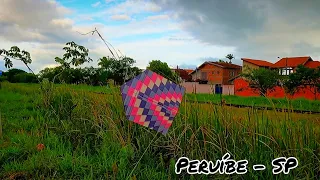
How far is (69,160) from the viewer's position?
141 inches

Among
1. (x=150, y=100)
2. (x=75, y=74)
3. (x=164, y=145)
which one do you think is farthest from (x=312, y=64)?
(x=150, y=100)

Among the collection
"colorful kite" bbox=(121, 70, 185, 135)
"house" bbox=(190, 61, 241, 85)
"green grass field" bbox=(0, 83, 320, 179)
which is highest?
"house" bbox=(190, 61, 241, 85)

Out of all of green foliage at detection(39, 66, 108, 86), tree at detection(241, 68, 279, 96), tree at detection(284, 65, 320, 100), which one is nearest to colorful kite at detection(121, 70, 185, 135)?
green foliage at detection(39, 66, 108, 86)

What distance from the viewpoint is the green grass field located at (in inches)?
122

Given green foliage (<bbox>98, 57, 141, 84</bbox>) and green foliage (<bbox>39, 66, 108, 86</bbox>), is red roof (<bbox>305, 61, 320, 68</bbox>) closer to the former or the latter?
green foliage (<bbox>39, 66, 108, 86</bbox>)

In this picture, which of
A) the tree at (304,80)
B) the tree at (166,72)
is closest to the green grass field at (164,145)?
the tree at (166,72)

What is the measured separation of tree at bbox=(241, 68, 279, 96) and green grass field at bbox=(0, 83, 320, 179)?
2514 centimetres

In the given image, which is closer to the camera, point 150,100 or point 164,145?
point 150,100

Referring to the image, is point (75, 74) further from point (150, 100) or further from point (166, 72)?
point (150, 100)

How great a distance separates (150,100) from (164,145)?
1303 mm

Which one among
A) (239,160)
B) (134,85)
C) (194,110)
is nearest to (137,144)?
(194,110)

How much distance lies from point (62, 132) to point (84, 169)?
5.49 feet

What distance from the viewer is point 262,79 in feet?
94.7

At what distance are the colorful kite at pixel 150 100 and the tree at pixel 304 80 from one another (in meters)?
27.0
